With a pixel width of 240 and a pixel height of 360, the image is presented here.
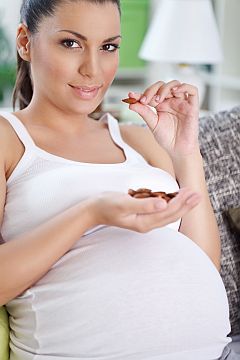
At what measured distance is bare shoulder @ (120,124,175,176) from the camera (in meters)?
1.74

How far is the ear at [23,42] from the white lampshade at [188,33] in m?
1.97

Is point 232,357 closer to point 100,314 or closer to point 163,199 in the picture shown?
point 100,314

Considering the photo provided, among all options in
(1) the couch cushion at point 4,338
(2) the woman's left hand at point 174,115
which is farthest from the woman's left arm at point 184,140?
(1) the couch cushion at point 4,338

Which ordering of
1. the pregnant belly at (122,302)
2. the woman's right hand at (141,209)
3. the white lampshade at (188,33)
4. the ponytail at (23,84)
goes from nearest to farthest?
the woman's right hand at (141,209)
the pregnant belly at (122,302)
the ponytail at (23,84)
the white lampshade at (188,33)

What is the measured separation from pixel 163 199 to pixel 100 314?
25 centimetres

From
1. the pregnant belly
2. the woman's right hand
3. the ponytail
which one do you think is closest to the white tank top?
the pregnant belly

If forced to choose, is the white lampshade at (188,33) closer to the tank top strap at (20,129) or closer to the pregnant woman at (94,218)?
the pregnant woman at (94,218)

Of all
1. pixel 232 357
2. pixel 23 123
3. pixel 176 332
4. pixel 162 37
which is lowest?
pixel 232 357

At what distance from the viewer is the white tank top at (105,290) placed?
1.34 m

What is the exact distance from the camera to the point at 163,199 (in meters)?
1.25

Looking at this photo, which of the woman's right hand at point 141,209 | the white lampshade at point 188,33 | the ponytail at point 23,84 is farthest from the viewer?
the white lampshade at point 188,33

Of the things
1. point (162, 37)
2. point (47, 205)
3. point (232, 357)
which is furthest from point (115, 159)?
point (162, 37)

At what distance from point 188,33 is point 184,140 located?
194 cm

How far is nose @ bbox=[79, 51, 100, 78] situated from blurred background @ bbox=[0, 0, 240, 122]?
4.31ft
